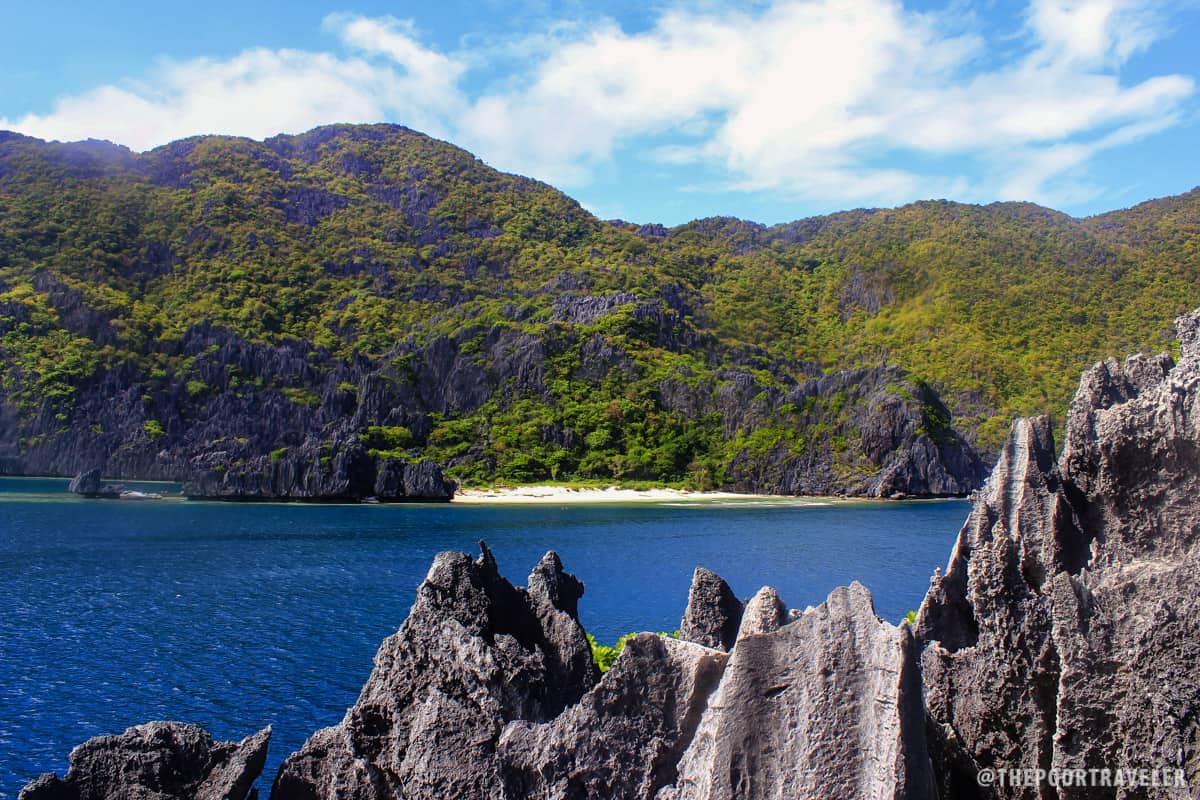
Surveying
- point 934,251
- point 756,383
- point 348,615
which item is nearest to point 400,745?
point 348,615

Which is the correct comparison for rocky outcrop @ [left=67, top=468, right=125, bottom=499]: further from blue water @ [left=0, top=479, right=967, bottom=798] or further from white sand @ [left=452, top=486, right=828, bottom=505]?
white sand @ [left=452, top=486, right=828, bottom=505]

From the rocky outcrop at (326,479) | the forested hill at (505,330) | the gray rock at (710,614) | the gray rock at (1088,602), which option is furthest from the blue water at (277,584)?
the forested hill at (505,330)

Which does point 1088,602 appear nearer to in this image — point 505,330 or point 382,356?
point 505,330

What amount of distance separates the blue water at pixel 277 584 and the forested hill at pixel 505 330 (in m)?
28.6

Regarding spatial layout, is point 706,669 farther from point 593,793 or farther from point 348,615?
point 348,615

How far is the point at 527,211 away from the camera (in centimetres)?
18262

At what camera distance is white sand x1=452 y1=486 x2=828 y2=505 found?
3556 inches

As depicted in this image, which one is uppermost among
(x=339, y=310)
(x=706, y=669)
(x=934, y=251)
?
(x=934, y=251)

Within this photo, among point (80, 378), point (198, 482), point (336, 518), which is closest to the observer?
point (336, 518)

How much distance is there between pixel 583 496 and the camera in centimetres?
9338

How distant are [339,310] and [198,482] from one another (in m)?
59.2

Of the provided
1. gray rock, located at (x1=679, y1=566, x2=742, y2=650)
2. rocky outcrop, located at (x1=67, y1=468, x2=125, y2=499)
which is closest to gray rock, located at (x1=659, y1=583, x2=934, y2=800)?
gray rock, located at (x1=679, y1=566, x2=742, y2=650)

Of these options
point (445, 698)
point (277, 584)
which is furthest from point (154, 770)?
point (277, 584)

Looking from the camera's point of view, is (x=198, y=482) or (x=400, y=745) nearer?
(x=400, y=745)
